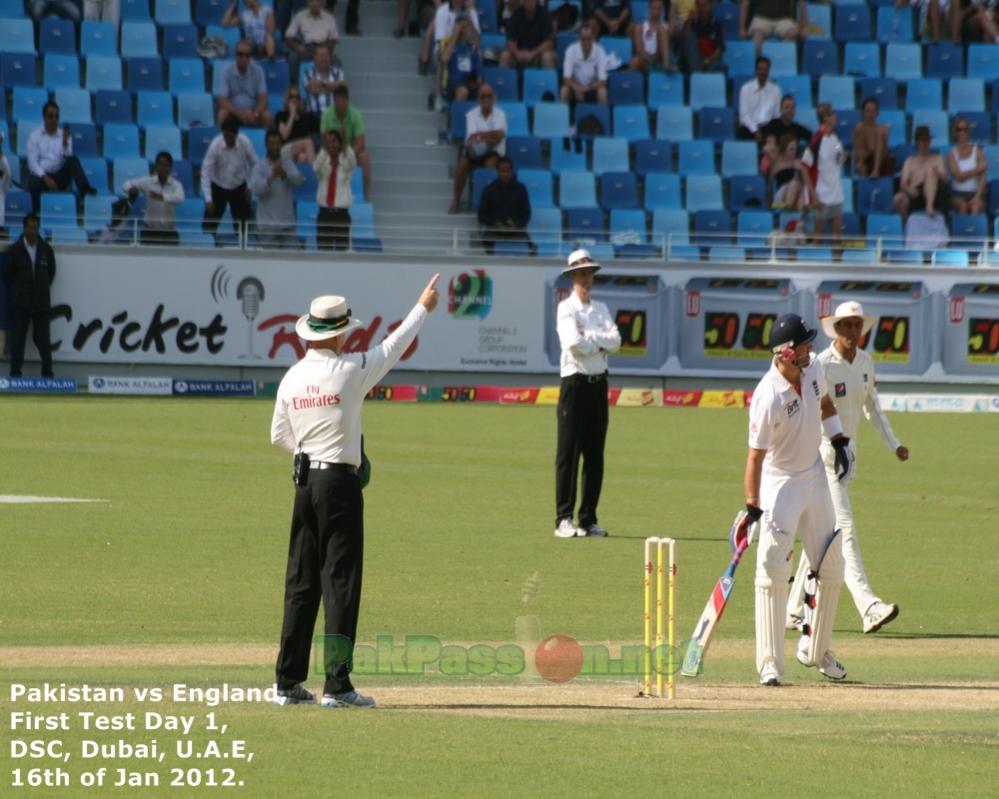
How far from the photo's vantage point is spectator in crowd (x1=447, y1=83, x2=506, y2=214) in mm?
31250

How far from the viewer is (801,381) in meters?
10.7

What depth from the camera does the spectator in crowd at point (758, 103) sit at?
3312 centimetres

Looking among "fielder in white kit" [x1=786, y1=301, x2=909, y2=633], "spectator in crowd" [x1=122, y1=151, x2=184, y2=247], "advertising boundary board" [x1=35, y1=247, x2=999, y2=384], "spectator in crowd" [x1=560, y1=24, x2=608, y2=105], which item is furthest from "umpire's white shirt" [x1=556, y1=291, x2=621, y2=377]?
"spectator in crowd" [x1=560, y1=24, x2=608, y2=105]

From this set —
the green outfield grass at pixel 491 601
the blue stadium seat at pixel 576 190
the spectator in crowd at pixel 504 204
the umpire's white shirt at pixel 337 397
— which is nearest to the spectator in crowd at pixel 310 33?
the spectator in crowd at pixel 504 204

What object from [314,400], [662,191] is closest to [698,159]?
[662,191]

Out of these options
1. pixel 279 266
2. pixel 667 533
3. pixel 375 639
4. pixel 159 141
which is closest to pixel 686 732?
pixel 375 639

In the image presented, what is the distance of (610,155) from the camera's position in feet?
107

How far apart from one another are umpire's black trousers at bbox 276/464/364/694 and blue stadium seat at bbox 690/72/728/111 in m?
25.9

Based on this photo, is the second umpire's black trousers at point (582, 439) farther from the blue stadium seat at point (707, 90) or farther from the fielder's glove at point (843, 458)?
the blue stadium seat at point (707, 90)

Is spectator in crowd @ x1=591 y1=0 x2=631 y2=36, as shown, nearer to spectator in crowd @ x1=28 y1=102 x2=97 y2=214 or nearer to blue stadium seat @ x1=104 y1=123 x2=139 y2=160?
blue stadium seat @ x1=104 y1=123 x2=139 y2=160

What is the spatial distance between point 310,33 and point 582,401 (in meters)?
18.0

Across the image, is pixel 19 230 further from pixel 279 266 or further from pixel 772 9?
pixel 772 9

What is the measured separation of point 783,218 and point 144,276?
1086cm

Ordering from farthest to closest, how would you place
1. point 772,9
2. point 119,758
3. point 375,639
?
point 772,9, point 375,639, point 119,758
